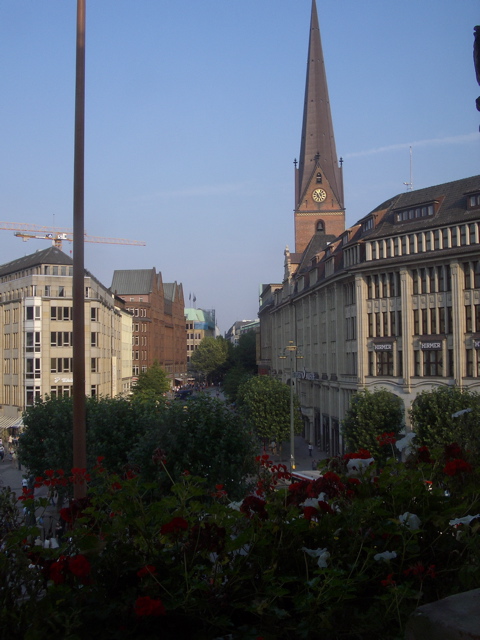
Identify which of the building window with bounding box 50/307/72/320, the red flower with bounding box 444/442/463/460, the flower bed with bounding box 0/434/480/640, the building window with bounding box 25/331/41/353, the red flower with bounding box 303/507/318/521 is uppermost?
the building window with bounding box 50/307/72/320

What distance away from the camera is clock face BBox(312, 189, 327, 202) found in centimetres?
12612

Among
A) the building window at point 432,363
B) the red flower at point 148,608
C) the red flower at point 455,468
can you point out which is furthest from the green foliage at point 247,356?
the red flower at point 148,608

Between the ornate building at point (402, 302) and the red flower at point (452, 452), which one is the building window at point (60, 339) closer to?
the ornate building at point (402, 302)

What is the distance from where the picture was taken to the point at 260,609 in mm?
5285

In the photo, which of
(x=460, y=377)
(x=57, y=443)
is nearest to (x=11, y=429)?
(x=57, y=443)

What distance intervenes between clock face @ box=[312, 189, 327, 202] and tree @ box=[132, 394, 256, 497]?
105668 millimetres

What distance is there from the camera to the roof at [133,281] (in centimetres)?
15025

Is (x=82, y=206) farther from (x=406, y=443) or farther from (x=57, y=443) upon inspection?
(x=57, y=443)

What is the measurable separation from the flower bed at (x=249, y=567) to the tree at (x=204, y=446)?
53.0 feet

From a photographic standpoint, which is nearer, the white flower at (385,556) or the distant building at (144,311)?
the white flower at (385,556)

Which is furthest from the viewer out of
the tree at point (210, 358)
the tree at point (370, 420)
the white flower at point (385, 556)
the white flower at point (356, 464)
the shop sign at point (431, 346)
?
the tree at point (210, 358)

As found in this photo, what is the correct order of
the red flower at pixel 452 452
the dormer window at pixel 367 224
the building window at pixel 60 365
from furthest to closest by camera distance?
1. the building window at pixel 60 365
2. the dormer window at pixel 367 224
3. the red flower at pixel 452 452

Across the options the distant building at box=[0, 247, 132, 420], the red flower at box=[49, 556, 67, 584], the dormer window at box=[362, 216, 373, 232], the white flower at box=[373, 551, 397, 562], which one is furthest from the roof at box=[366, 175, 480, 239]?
the red flower at box=[49, 556, 67, 584]

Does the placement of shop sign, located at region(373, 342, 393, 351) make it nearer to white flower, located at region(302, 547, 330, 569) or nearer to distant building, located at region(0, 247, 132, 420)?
distant building, located at region(0, 247, 132, 420)
